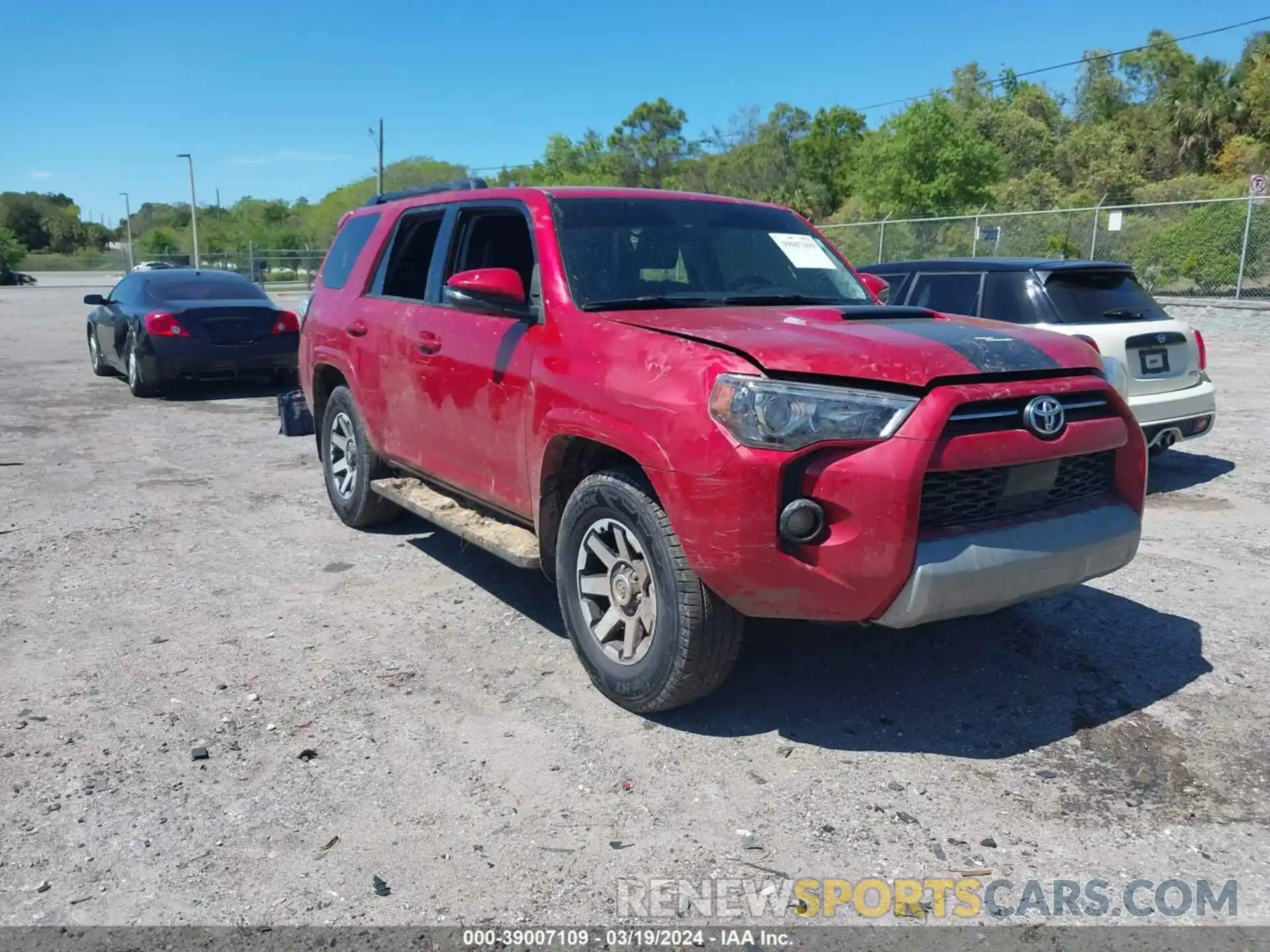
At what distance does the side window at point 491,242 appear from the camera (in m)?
4.79

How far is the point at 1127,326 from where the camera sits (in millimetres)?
7262

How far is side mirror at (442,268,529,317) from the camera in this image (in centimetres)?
423

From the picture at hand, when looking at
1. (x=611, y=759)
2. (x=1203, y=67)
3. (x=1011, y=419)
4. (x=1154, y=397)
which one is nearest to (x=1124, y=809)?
(x=1011, y=419)

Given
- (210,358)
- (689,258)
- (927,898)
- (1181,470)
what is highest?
(689,258)

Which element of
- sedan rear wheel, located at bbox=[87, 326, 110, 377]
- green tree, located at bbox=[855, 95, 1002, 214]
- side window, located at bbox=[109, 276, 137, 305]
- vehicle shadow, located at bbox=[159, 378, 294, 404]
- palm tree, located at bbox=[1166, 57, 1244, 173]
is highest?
palm tree, located at bbox=[1166, 57, 1244, 173]

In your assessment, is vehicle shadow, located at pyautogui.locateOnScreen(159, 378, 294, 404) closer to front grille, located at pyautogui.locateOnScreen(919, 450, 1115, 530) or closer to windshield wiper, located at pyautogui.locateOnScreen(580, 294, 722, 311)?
windshield wiper, located at pyautogui.locateOnScreen(580, 294, 722, 311)

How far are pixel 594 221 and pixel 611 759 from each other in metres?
2.35

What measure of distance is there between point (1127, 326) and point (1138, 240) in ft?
58.4

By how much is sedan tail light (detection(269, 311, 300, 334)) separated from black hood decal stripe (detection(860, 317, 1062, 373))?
31.8 feet

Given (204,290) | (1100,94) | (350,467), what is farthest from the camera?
(1100,94)

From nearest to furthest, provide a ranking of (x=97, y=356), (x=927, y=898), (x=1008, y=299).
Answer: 1. (x=927, y=898)
2. (x=1008, y=299)
3. (x=97, y=356)

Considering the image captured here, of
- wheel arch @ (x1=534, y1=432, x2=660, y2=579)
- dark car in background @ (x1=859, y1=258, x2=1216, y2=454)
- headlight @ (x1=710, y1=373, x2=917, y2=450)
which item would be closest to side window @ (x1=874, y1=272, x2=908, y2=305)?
dark car in background @ (x1=859, y1=258, x2=1216, y2=454)

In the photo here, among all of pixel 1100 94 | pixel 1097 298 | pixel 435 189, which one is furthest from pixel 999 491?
pixel 1100 94

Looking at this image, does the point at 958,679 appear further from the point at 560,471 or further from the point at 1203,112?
the point at 1203,112
